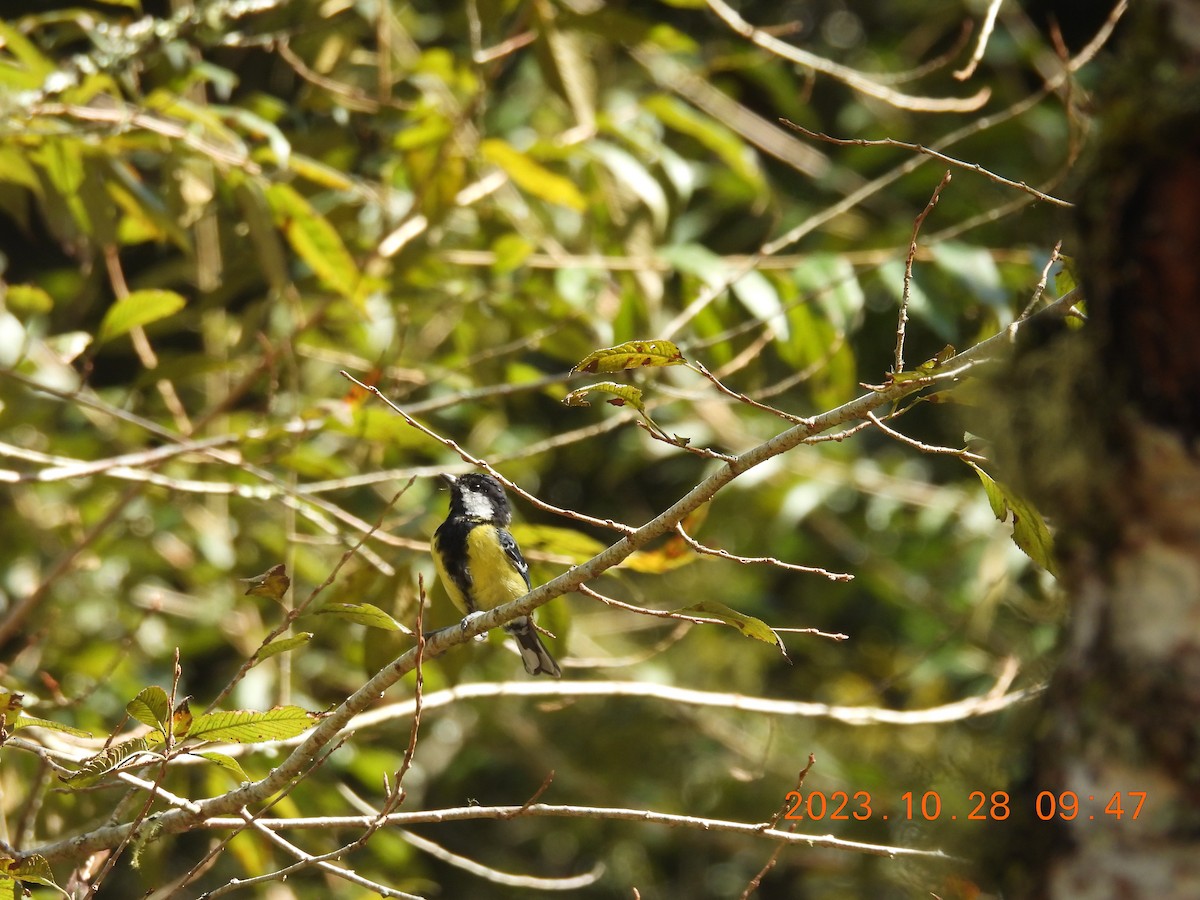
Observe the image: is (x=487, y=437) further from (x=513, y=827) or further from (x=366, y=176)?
(x=513, y=827)

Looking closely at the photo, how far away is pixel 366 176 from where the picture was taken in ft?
15.4

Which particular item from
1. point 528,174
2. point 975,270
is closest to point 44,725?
point 528,174

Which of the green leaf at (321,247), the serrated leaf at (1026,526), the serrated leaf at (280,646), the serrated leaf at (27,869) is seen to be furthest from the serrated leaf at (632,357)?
the green leaf at (321,247)

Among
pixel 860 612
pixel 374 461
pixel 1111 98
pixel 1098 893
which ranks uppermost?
pixel 1111 98

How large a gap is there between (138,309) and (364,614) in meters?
1.44

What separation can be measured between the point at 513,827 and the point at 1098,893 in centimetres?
640

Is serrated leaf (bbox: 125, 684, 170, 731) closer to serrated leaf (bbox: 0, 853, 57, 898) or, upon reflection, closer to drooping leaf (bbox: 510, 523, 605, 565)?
serrated leaf (bbox: 0, 853, 57, 898)

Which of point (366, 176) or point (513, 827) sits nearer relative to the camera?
point (366, 176)

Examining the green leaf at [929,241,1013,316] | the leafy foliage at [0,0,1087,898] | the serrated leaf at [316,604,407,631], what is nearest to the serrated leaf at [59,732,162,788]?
the leafy foliage at [0,0,1087,898]

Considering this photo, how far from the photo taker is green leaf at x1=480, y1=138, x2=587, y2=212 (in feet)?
12.5

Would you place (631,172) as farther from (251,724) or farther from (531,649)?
(251,724)

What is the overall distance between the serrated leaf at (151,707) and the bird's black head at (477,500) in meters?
1.77

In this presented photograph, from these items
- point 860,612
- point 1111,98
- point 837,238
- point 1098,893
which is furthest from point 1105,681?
point 860,612

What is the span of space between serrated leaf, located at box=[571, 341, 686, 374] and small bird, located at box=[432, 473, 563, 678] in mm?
1674
